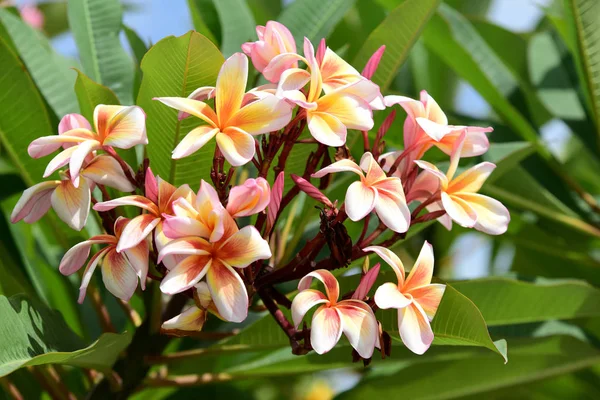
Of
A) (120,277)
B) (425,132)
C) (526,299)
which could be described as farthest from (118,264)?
(526,299)

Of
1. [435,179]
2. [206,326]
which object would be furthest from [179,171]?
[206,326]

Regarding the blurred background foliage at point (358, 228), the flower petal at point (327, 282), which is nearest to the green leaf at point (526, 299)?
the blurred background foliage at point (358, 228)

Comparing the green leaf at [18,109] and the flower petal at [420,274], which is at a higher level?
the green leaf at [18,109]

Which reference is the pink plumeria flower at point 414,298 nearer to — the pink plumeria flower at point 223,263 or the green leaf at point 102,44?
the pink plumeria flower at point 223,263

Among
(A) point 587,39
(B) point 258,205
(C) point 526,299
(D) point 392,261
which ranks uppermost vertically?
(B) point 258,205

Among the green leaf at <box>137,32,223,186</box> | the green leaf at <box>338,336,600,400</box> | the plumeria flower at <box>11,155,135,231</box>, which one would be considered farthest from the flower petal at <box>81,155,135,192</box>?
the green leaf at <box>338,336,600,400</box>

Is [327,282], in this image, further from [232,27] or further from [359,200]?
[232,27]

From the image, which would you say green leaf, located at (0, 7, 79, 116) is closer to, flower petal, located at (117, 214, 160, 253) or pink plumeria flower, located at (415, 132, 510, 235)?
flower petal, located at (117, 214, 160, 253)
